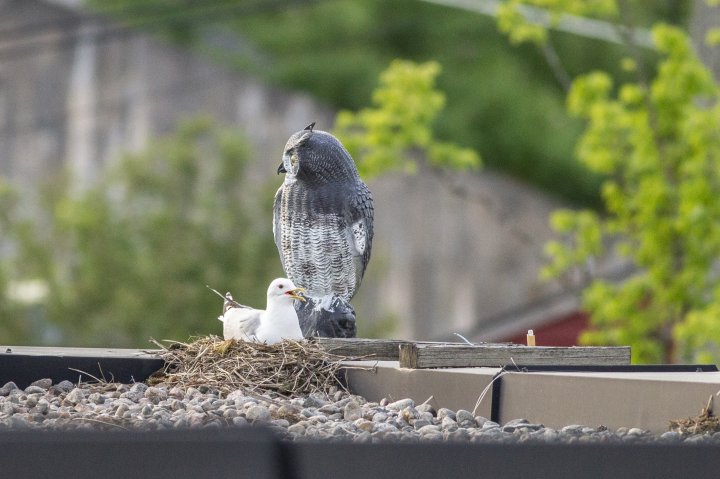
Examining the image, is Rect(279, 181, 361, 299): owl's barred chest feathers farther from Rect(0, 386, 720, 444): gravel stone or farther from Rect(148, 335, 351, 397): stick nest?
Rect(0, 386, 720, 444): gravel stone

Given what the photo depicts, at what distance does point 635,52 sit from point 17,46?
730cm

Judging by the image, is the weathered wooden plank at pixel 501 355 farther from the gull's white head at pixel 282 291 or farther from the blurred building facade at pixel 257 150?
the blurred building facade at pixel 257 150

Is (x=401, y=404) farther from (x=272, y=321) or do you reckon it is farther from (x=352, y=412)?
(x=272, y=321)

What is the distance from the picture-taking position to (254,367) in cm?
424

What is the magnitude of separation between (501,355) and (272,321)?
802 millimetres

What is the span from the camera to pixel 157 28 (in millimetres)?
14930

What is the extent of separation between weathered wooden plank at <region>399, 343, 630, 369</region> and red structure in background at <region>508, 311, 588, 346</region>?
1077 cm

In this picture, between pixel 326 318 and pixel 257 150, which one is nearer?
pixel 326 318

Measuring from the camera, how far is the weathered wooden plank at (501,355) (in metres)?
4.11

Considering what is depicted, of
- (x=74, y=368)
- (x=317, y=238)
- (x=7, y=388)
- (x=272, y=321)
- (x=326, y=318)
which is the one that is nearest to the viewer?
(x=7, y=388)

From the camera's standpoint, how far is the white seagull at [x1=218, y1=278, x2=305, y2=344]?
4473 millimetres

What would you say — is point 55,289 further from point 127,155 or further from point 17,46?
point 17,46

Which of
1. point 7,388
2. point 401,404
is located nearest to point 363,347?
point 401,404

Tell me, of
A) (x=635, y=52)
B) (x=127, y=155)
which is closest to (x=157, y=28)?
(x=127, y=155)
